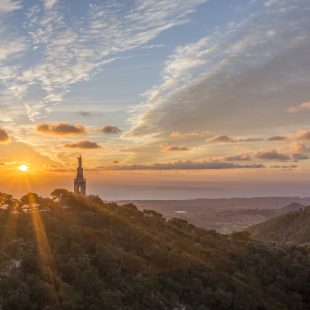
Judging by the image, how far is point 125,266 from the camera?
25.6 metres

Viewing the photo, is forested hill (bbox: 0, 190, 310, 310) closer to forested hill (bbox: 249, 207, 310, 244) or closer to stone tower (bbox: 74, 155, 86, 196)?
stone tower (bbox: 74, 155, 86, 196)

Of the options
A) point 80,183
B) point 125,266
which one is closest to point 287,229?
point 80,183

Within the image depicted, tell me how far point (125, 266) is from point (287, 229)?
2893 inches

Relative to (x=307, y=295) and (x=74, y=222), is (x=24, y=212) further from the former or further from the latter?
(x=307, y=295)

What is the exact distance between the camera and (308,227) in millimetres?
85625

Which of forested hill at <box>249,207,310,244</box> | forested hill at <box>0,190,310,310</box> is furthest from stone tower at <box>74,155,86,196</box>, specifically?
forested hill at <box>249,207,310,244</box>

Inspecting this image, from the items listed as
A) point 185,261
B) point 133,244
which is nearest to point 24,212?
point 133,244

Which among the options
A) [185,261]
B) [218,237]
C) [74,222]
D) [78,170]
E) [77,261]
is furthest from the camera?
[78,170]

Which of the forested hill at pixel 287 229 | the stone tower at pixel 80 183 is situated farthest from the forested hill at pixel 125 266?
the forested hill at pixel 287 229

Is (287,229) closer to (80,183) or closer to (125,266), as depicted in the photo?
(80,183)

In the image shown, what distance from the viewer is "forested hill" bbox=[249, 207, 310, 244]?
83.8 metres

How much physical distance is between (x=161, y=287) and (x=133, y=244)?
669cm

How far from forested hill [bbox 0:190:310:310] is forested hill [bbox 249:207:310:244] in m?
48.0

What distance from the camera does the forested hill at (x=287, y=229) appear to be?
8381 cm
